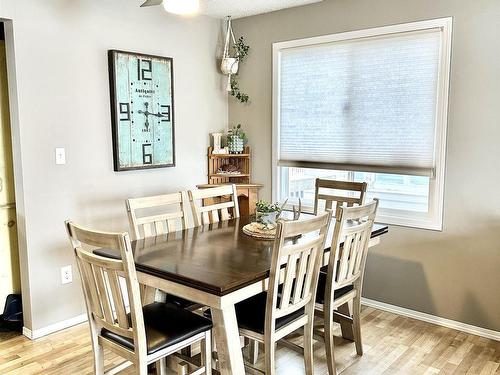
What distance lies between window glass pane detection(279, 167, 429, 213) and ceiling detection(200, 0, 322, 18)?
1.41 metres

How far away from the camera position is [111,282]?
1967mm

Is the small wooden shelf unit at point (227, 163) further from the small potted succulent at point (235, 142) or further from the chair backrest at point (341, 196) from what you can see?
the chair backrest at point (341, 196)

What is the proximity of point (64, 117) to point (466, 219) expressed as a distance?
2.90 metres

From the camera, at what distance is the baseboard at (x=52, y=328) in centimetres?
320

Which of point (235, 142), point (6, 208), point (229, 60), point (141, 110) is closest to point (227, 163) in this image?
point (235, 142)

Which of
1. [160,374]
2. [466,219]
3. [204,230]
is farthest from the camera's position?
[466,219]

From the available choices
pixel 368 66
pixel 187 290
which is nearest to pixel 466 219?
pixel 368 66

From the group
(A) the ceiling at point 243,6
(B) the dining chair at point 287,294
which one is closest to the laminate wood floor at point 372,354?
(B) the dining chair at point 287,294

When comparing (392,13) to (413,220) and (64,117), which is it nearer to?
(413,220)

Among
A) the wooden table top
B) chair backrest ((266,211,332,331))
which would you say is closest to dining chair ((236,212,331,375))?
Result: chair backrest ((266,211,332,331))

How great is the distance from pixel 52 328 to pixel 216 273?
6.13 feet

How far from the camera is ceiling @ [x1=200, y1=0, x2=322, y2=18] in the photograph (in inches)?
149

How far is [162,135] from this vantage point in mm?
3896

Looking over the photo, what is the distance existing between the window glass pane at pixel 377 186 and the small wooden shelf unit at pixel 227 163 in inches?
14.6
